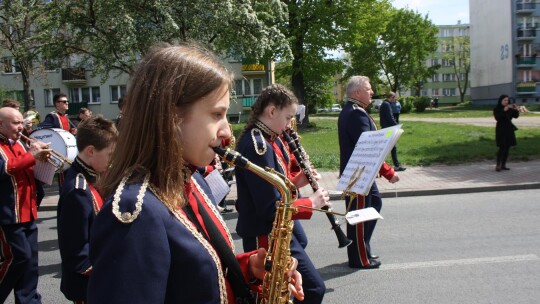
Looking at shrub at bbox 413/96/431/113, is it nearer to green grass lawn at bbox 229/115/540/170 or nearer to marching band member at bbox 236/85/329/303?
green grass lawn at bbox 229/115/540/170

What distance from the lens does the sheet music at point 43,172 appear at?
15.0ft

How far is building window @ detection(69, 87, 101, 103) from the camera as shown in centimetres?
4306

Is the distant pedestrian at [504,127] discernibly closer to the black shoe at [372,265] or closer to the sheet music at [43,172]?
the black shoe at [372,265]

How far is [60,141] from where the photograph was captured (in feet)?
19.5

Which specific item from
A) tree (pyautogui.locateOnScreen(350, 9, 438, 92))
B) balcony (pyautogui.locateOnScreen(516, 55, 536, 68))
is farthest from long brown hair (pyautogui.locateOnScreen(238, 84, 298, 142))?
balcony (pyautogui.locateOnScreen(516, 55, 536, 68))

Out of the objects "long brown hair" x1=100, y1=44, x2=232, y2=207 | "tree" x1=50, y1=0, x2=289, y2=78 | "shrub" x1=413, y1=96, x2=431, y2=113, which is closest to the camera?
"long brown hair" x1=100, y1=44, x2=232, y2=207

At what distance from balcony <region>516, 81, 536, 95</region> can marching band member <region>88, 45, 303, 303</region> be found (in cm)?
6046

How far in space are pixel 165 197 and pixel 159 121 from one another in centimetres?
23

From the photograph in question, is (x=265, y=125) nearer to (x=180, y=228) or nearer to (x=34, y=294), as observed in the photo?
(x=180, y=228)

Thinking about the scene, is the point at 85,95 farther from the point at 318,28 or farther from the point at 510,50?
the point at 510,50

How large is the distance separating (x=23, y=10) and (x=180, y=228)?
1853 cm

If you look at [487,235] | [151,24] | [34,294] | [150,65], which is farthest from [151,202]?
[151,24]

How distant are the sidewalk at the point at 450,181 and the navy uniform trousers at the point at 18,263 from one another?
18.5 feet

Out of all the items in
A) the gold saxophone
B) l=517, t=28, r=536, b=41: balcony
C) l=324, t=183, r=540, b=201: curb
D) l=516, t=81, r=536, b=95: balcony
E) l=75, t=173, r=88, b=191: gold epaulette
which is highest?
l=517, t=28, r=536, b=41: balcony
